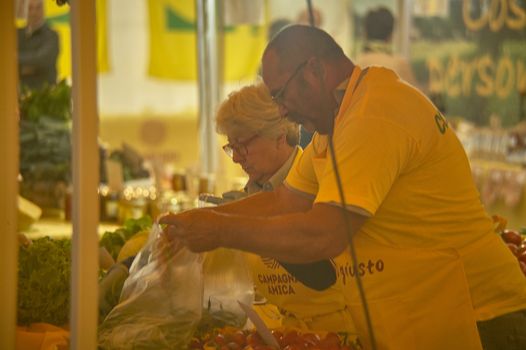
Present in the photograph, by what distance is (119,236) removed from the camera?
10.4 ft

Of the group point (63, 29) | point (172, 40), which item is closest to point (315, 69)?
point (63, 29)

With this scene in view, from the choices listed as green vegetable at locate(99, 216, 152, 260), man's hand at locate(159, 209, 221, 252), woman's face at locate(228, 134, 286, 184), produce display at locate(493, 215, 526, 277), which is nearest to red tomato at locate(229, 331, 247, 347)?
man's hand at locate(159, 209, 221, 252)

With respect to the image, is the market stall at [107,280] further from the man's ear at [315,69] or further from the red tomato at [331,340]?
the man's ear at [315,69]

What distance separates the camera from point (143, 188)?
502 centimetres

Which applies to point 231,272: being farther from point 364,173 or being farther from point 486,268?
point 486,268

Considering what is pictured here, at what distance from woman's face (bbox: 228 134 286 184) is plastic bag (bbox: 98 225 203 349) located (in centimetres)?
26

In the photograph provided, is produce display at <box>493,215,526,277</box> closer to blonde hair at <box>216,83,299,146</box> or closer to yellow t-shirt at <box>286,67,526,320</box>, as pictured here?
yellow t-shirt at <box>286,67,526,320</box>

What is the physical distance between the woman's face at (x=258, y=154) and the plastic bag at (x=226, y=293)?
225mm

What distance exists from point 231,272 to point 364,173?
0.47 m

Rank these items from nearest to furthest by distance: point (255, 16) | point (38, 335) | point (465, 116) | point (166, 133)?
point (38, 335)
point (255, 16)
point (465, 116)
point (166, 133)

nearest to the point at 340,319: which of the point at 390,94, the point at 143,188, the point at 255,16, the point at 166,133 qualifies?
the point at 390,94

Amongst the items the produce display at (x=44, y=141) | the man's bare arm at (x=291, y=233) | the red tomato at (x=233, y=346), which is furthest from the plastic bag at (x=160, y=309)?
the produce display at (x=44, y=141)

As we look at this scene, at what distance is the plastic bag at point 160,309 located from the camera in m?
2.41

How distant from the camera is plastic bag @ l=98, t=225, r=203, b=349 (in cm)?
241
